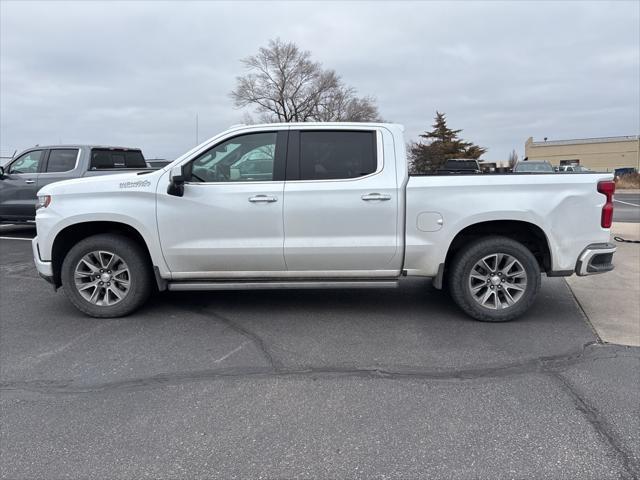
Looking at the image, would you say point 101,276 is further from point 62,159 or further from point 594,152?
point 594,152

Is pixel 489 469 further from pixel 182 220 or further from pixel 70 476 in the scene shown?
pixel 182 220

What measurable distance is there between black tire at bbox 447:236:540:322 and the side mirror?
280 cm

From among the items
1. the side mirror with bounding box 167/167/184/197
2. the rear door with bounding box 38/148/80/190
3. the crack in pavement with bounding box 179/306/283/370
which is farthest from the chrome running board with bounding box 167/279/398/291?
the rear door with bounding box 38/148/80/190

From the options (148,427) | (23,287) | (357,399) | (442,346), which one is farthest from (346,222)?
(23,287)

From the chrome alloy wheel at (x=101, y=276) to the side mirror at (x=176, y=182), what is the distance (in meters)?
0.92

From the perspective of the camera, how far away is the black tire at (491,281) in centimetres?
486

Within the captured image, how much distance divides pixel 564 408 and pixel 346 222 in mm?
2429

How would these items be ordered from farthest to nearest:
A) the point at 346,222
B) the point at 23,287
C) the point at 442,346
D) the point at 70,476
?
1. the point at 23,287
2. the point at 346,222
3. the point at 442,346
4. the point at 70,476

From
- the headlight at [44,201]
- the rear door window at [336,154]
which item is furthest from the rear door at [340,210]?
the headlight at [44,201]

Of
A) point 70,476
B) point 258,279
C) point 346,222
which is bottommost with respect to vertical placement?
point 70,476

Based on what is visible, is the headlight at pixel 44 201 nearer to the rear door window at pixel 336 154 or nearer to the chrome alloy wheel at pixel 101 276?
the chrome alloy wheel at pixel 101 276

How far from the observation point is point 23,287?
258 inches

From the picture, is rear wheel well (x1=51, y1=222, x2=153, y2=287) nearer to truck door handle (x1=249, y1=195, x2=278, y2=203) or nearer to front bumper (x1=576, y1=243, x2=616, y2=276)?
truck door handle (x1=249, y1=195, x2=278, y2=203)

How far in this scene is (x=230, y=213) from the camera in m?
4.86
